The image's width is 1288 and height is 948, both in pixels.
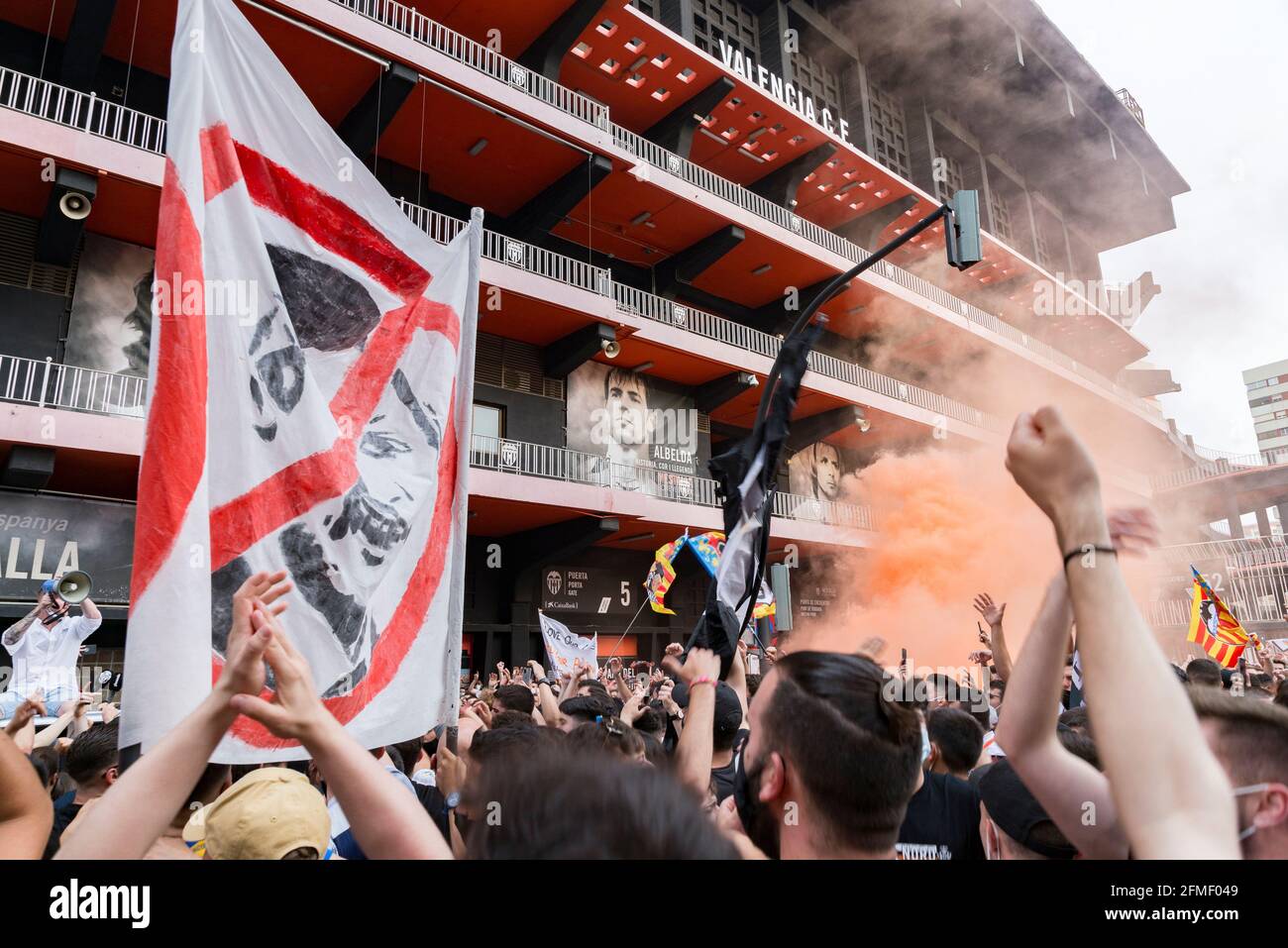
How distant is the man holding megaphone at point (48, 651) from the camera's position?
6172mm

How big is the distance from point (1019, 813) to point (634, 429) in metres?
15.6

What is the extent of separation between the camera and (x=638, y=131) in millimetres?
19000

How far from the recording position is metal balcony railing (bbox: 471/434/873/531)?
48.3 feet

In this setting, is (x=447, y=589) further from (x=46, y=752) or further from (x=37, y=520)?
(x=37, y=520)

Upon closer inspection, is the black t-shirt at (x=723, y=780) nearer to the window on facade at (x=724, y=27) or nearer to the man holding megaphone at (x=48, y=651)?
the man holding megaphone at (x=48, y=651)

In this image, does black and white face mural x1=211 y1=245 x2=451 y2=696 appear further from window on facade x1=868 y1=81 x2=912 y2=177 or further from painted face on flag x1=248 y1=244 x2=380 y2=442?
window on facade x1=868 y1=81 x2=912 y2=177

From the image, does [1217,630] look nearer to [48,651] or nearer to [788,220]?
[48,651]

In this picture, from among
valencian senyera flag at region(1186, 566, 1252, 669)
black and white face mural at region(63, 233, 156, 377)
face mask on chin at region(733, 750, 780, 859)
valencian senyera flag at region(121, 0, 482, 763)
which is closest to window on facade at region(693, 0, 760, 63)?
black and white face mural at region(63, 233, 156, 377)

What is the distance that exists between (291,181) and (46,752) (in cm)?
323

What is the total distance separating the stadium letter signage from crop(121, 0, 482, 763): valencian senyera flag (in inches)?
692

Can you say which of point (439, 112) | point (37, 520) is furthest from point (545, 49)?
point (37, 520)

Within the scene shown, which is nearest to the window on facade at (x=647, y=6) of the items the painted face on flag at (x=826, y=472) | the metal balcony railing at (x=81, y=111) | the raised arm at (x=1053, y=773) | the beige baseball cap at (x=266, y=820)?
the metal balcony railing at (x=81, y=111)

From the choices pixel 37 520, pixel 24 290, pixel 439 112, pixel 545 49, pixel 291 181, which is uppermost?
pixel 545 49

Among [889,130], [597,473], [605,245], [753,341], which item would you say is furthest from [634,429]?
[889,130]
